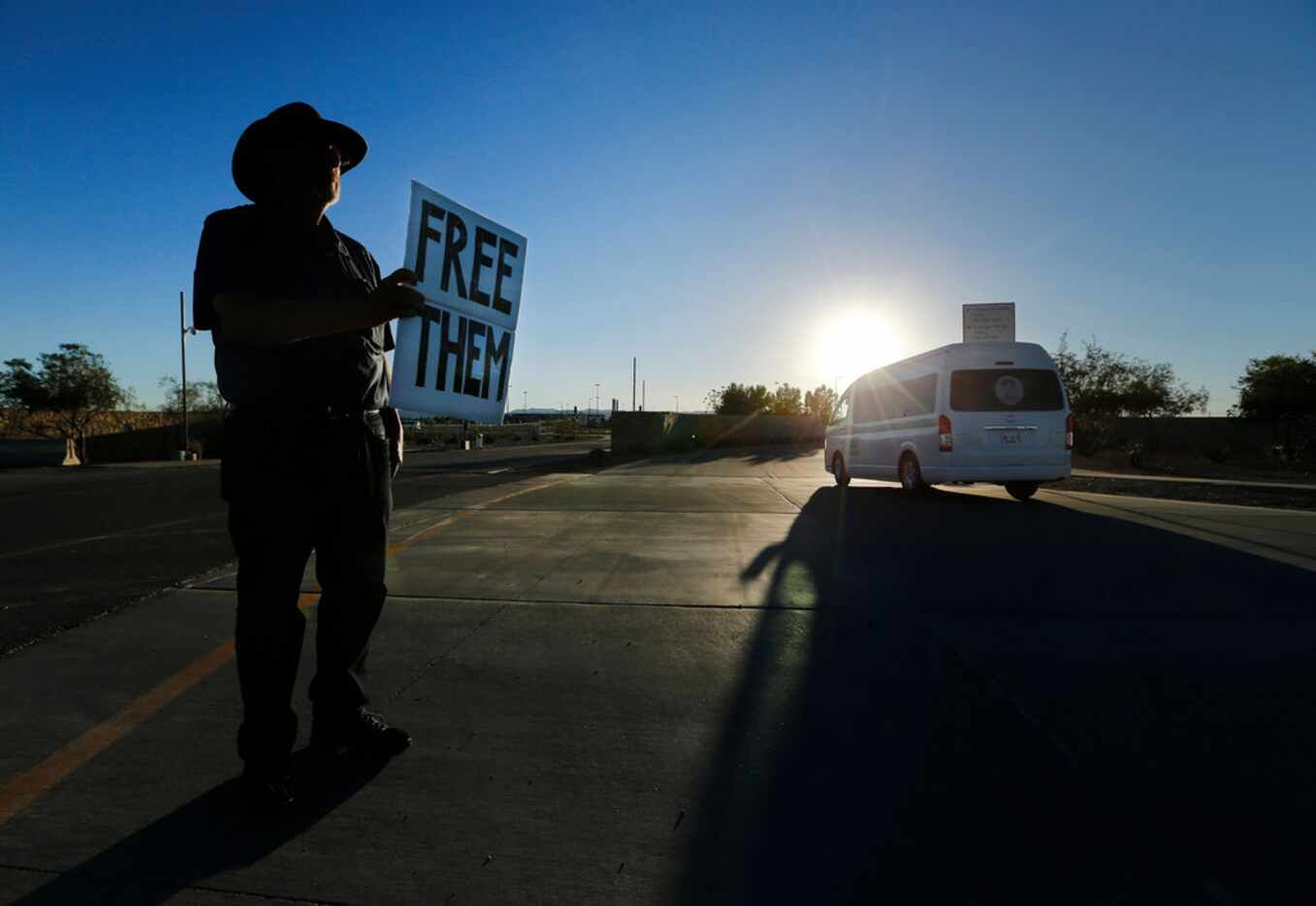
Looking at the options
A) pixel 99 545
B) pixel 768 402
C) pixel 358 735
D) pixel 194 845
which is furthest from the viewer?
pixel 768 402

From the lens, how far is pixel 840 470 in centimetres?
1465

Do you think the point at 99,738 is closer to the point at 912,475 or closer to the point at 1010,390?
the point at 1010,390

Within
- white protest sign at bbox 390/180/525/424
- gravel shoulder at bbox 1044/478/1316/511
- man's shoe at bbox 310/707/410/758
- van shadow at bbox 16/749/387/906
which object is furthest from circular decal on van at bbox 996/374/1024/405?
white protest sign at bbox 390/180/525/424

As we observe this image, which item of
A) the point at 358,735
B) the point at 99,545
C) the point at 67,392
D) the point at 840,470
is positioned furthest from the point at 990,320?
the point at 67,392

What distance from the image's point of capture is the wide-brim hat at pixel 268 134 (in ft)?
6.59

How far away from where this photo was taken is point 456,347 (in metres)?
1.49

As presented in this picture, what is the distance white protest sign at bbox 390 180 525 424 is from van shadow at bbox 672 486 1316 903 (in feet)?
3.96

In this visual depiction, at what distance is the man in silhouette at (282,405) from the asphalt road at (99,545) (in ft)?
7.92

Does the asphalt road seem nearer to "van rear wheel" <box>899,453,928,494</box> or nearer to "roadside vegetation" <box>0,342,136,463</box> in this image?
"van rear wheel" <box>899,453,928,494</box>

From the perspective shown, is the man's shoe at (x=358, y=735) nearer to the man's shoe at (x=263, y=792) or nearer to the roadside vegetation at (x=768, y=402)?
the man's shoe at (x=263, y=792)

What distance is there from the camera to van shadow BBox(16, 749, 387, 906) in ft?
5.48

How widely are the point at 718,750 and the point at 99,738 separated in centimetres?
204

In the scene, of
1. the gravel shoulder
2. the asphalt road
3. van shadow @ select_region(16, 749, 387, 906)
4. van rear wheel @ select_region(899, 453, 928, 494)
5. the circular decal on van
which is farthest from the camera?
van rear wheel @ select_region(899, 453, 928, 494)

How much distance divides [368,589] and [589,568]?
10.5 feet
